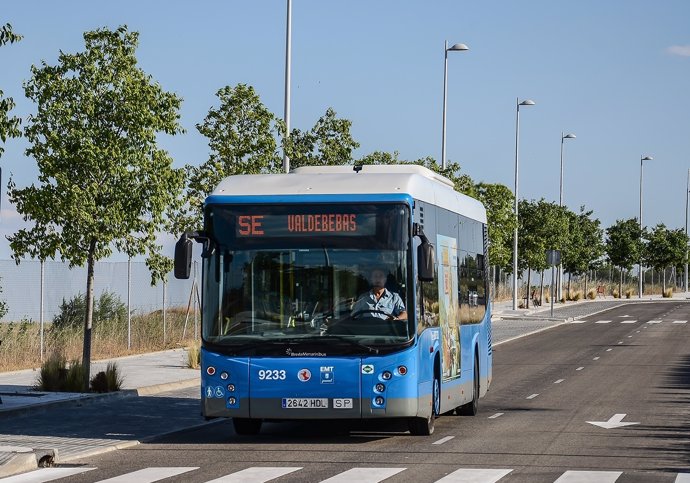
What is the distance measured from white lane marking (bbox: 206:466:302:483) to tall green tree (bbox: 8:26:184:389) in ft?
32.2

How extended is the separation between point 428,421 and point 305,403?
2089 mm

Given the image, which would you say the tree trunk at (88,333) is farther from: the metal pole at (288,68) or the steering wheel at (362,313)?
the metal pole at (288,68)

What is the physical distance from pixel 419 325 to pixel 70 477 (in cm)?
483

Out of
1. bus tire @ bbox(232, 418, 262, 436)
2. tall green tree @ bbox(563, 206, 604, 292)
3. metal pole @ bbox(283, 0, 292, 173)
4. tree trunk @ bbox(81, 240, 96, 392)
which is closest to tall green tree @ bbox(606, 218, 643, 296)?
tall green tree @ bbox(563, 206, 604, 292)

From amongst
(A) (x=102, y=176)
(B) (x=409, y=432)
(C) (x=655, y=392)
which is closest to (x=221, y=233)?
(B) (x=409, y=432)

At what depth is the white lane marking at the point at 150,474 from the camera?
43.8ft

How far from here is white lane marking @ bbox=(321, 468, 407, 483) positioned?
13.3 m

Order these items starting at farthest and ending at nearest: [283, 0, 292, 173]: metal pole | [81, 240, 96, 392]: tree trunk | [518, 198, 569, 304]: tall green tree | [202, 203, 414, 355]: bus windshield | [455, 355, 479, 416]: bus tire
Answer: [518, 198, 569, 304]: tall green tree
[283, 0, 292, 173]: metal pole
[81, 240, 96, 392]: tree trunk
[455, 355, 479, 416]: bus tire
[202, 203, 414, 355]: bus windshield

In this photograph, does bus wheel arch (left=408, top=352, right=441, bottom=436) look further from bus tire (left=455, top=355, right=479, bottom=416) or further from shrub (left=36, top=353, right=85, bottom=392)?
shrub (left=36, top=353, right=85, bottom=392)

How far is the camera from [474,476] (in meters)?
13.7

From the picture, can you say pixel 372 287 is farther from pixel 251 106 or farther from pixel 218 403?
pixel 251 106

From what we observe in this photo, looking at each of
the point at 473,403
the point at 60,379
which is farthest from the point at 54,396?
the point at 473,403

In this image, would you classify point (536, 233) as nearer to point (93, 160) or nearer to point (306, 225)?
point (93, 160)

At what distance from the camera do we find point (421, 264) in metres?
16.2
